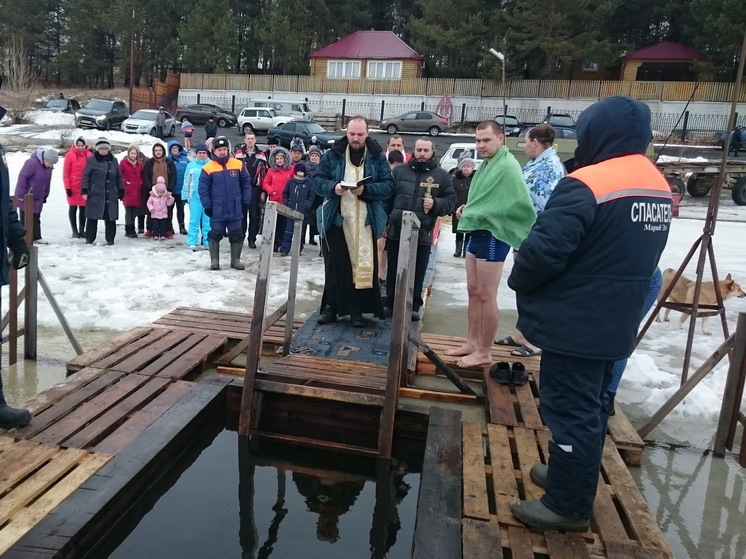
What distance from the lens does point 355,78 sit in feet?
127

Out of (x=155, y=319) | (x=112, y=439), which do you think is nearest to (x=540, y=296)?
(x=112, y=439)

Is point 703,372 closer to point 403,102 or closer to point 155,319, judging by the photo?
point 155,319

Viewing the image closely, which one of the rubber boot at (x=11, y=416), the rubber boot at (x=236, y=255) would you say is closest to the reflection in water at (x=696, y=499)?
the rubber boot at (x=11, y=416)

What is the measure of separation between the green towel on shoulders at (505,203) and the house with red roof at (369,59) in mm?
35980

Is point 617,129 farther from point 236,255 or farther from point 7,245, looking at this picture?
point 236,255

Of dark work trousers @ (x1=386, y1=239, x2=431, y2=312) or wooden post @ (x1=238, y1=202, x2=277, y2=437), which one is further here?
dark work trousers @ (x1=386, y1=239, x2=431, y2=312)

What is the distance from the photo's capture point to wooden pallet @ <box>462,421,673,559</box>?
2.58 metres

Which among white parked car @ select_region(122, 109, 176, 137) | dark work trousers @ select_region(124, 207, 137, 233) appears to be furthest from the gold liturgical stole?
white parked car @ select_region(122, 109, 176, 137)

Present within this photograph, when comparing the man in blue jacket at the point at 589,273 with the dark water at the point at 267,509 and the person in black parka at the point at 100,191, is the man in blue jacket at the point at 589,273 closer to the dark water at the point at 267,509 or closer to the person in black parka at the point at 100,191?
the dark water at the point at 267,509

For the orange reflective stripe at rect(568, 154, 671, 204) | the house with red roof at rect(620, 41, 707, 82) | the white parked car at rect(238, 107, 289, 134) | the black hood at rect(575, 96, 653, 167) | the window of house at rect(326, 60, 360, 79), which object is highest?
the house with red roof at rect(620, 41, 707, 82)

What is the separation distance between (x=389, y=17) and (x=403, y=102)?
15.0m

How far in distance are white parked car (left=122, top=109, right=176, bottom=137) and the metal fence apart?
10.3 meters

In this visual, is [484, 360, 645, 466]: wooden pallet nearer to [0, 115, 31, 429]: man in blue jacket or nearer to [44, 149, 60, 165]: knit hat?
[0, 115, 31, 429]: man in blue jacket

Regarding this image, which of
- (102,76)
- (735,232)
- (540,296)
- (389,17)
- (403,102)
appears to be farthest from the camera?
(102,76)
